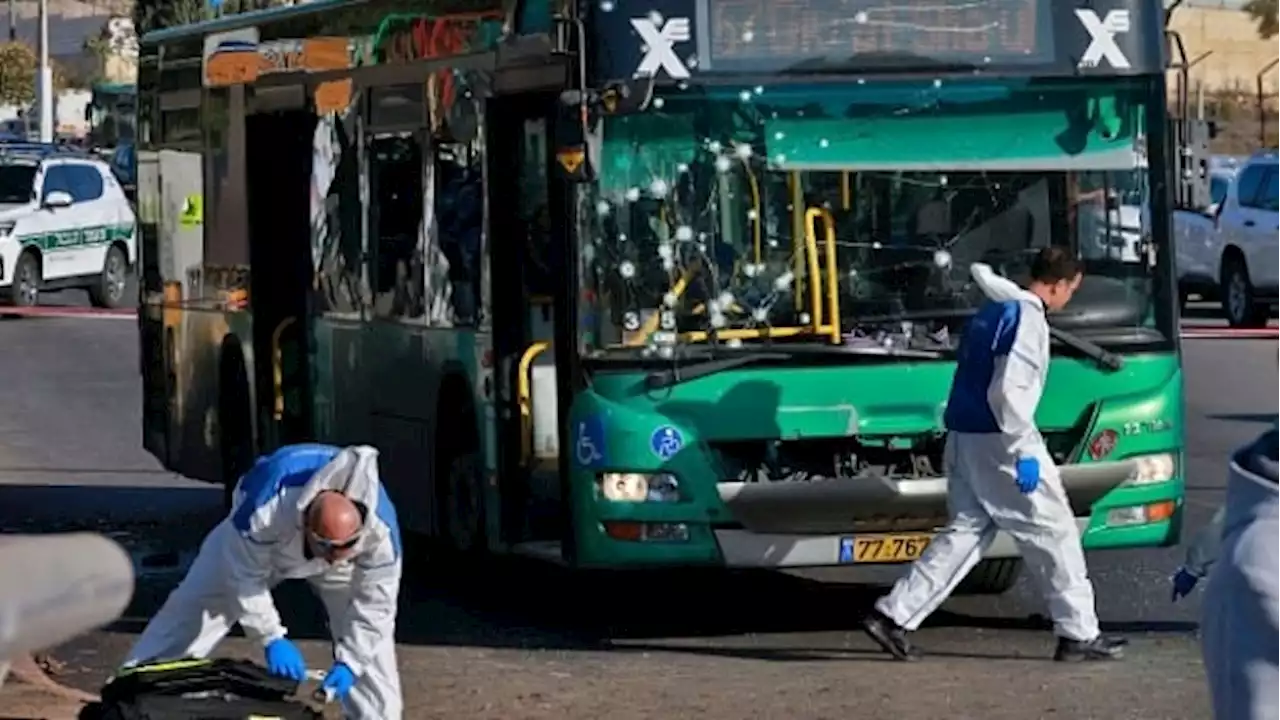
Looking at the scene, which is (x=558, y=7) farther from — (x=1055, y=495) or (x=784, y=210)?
(x=1055, y=495)

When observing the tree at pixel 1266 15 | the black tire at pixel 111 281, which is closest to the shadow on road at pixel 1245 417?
the black tire at pixel 111 281

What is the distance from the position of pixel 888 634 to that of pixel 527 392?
187 cm

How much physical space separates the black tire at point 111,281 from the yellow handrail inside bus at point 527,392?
22.6m

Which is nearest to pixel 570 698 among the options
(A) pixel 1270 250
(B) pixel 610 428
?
(B) pixel 610 428

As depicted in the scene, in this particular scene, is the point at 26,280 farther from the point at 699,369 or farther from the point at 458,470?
the point at 699,369

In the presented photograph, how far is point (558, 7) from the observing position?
11.3 meters

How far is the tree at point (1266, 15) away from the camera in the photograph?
239ft

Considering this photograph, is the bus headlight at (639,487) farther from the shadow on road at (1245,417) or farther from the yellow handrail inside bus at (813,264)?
the shadow on road at (1245,417)

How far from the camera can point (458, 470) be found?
12766mm

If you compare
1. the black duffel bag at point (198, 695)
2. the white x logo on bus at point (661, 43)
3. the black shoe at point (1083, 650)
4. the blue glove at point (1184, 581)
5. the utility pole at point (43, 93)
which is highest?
the utility pole at point (43, 93)

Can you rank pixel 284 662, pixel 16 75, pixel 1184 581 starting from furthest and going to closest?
pixel 16 75
pixel 284 662
pixel 1184 581

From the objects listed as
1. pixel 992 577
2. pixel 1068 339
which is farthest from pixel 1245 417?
pixel 1068 339

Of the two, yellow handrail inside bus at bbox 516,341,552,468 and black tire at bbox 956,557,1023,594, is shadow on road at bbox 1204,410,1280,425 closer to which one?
black tire at bbox 956,557,1023,594

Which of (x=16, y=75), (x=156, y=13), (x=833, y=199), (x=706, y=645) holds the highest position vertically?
(x=16, y=75)
